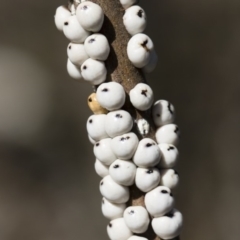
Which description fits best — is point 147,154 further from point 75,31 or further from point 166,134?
point 75,31

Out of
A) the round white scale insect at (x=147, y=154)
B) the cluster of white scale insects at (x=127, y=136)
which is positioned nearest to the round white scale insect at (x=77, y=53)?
the cluster of white scale insects at (x=127, y=136)

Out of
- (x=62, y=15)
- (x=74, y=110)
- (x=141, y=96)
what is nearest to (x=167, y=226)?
(x=141, y=96)

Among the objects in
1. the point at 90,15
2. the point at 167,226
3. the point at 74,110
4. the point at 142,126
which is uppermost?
the point at 74,110

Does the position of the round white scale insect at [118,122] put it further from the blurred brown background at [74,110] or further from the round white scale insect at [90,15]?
the blurred brown background at [74,110]

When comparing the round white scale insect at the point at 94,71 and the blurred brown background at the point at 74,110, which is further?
the blurred brown background at the point at 74,110

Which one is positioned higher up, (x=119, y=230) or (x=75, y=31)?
(x=75, y=31)

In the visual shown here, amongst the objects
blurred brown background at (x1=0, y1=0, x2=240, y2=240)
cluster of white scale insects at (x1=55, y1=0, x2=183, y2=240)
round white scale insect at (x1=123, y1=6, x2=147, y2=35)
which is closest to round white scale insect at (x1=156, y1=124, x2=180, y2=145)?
cluster of white scale insects at (x1=55, y1=0, x2=183, y2=240)
